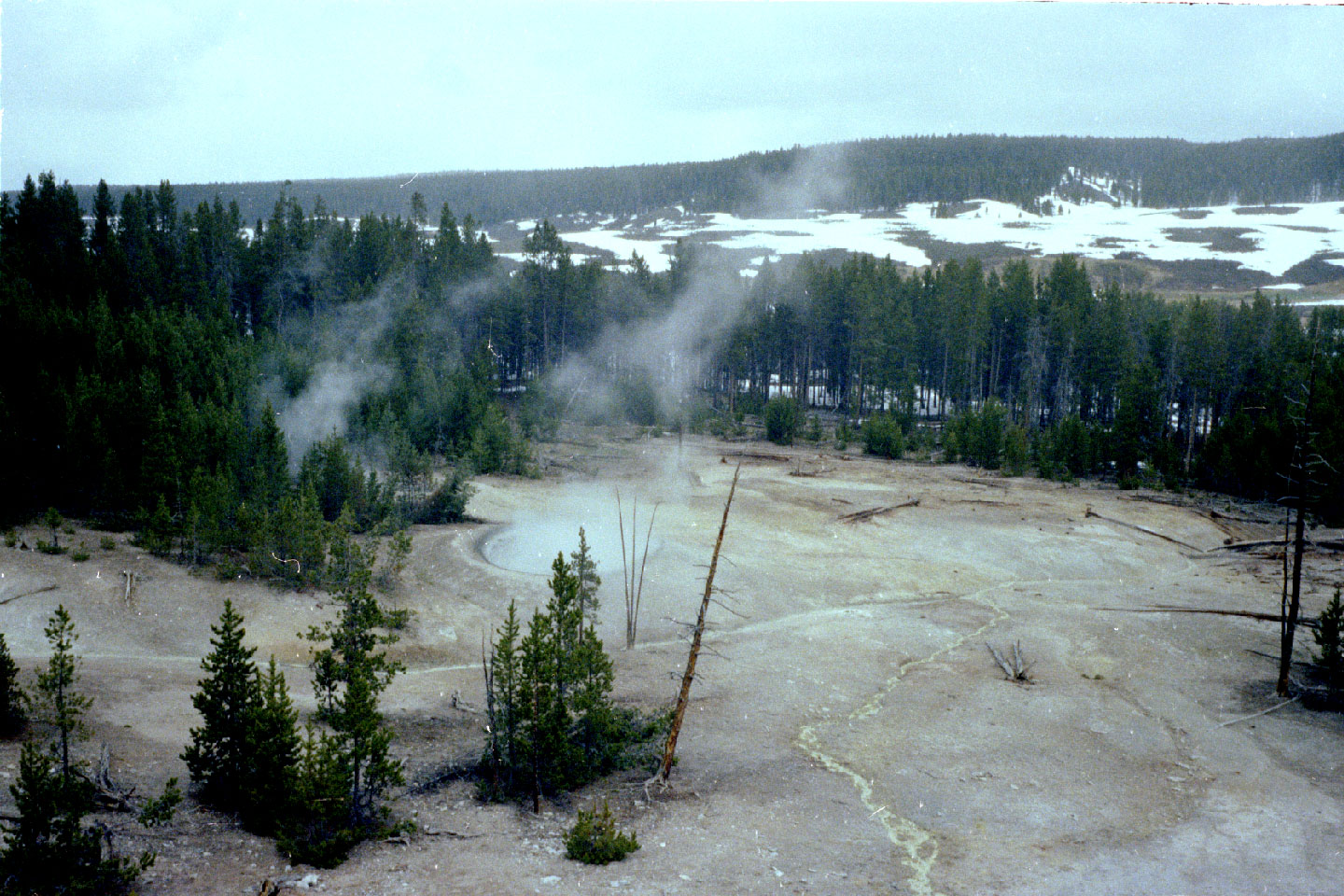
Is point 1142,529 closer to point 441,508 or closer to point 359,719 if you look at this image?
point 441,508

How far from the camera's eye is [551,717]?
13.0 metres

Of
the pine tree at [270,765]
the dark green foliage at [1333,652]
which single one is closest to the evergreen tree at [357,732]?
the pine tree at [270,765]

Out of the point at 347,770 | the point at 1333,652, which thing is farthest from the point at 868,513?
the point at 347,770

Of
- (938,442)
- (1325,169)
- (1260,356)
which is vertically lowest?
(938,442)

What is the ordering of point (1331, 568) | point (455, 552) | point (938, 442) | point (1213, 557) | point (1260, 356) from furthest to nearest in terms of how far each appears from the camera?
point (938, 442), point (1260, 356), point (1213, 557), point (1331, 568), point (455, 552)

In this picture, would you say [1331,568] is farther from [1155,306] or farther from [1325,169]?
[1325,169]

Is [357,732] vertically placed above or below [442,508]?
above

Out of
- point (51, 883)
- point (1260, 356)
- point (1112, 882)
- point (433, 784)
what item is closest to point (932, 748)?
point (1112, 882)

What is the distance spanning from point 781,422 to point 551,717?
4266 cm

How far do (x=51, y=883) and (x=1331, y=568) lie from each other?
3218cm

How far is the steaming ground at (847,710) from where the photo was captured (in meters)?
10.8

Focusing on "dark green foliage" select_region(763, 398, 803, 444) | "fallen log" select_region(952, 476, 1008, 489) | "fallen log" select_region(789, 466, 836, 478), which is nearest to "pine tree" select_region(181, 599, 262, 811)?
"fallen log" select_region(789, 466, 836, 478)

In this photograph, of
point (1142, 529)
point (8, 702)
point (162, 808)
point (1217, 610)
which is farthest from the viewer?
point (1142, 529)

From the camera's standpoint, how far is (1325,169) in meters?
104
